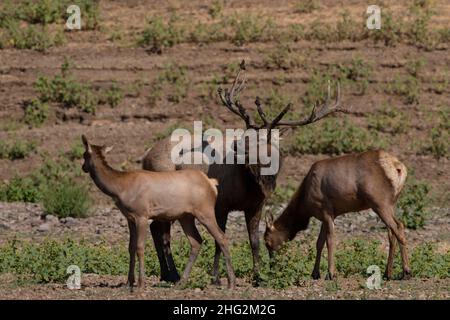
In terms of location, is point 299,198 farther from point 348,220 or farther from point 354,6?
point 354,6

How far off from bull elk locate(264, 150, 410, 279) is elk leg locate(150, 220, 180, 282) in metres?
1.59

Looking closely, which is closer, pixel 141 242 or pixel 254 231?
pixel 141 242

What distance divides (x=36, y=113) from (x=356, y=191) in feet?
42.3

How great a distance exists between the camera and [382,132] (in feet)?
81.0

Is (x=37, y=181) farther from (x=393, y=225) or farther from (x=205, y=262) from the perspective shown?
(x=393, y=225)

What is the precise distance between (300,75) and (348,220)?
289 inches

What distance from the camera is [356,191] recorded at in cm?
1415

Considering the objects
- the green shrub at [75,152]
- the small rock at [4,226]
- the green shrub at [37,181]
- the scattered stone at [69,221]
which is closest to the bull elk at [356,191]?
the scattered stone at [69,221]

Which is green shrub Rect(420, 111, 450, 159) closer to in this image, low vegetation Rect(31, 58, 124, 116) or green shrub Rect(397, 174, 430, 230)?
green shrub Rect(397, 174, 430, 230)

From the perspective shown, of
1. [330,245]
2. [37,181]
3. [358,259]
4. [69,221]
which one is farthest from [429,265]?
[37,181]

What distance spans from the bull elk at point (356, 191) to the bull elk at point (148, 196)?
188cm

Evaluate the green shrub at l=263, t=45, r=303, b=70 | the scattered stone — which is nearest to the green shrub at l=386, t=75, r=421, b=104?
the green shrub at l=263, t=45, r=303, b=70

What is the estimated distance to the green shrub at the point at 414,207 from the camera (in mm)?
18688
